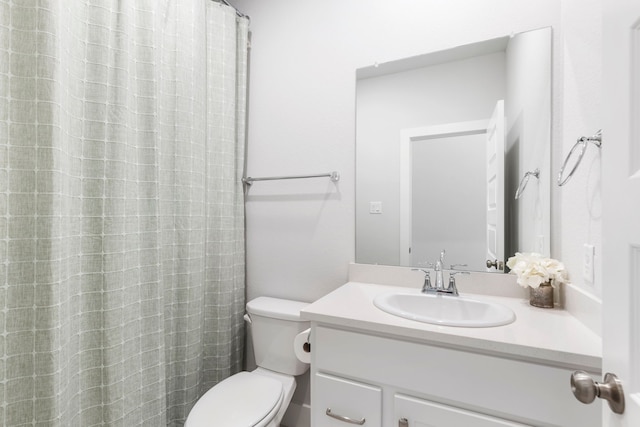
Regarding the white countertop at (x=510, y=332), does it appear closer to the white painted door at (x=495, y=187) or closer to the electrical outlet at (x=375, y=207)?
the white painted door at (x=495, y=187)

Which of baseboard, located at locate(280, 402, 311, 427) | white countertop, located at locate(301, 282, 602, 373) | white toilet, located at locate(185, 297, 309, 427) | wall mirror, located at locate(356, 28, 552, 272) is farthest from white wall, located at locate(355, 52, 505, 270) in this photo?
baseboard, located at locate(280, 402, 311, 427)

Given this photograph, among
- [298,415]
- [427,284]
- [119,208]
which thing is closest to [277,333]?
[298,415]

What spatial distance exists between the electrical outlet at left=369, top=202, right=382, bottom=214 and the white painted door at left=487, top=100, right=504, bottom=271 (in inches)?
18.7

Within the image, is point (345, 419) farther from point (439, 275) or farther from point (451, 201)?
point (451, 201)

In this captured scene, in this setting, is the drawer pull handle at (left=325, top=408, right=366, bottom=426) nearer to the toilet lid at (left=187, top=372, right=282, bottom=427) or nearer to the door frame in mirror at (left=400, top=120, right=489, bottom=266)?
the toilet lid at (left=187, top=372, right=282, bottom=427)

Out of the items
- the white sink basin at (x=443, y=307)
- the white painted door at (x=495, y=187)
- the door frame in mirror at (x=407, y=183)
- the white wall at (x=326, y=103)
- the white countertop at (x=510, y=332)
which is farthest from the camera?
the door frame in mirror at (x=407, y=183)

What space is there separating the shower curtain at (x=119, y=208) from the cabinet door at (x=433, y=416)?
99cm

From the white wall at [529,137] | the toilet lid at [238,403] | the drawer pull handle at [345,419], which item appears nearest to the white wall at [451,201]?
the white wall at [529,137]

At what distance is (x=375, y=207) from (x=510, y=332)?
791mm

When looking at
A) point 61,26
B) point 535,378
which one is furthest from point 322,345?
point 61,26

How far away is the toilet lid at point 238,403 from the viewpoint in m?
1.10

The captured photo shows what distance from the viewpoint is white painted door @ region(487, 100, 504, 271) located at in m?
1.27

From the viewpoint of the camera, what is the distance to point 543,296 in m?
1.09

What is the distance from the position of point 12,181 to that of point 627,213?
1.48m
